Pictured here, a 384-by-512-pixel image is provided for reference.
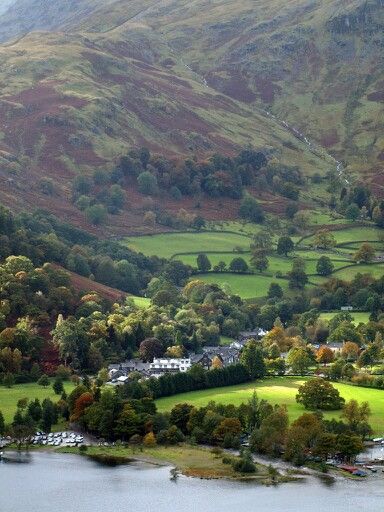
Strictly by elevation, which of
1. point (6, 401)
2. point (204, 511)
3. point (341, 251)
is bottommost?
point (204, 511)

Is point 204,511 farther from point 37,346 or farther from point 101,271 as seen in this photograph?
point 101,271

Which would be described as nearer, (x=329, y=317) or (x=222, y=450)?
(x=222, y=450)

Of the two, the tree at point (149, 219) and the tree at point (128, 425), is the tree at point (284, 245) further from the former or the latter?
the tree at point (128, 425)

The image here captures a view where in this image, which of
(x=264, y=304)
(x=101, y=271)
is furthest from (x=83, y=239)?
(x=264, y=304)

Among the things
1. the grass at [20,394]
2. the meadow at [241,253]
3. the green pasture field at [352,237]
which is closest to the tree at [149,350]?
the grass at [20,394]

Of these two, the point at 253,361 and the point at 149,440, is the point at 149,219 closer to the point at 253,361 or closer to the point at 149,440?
the point at 253,361

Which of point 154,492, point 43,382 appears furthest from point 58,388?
point 154,492

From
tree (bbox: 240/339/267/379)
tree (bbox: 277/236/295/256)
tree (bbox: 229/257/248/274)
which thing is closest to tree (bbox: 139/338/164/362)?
tree (bbox: 240/339/267/379)

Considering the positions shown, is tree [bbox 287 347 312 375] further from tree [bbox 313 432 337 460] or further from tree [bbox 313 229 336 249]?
tree [bbox 313 229 336 249]
